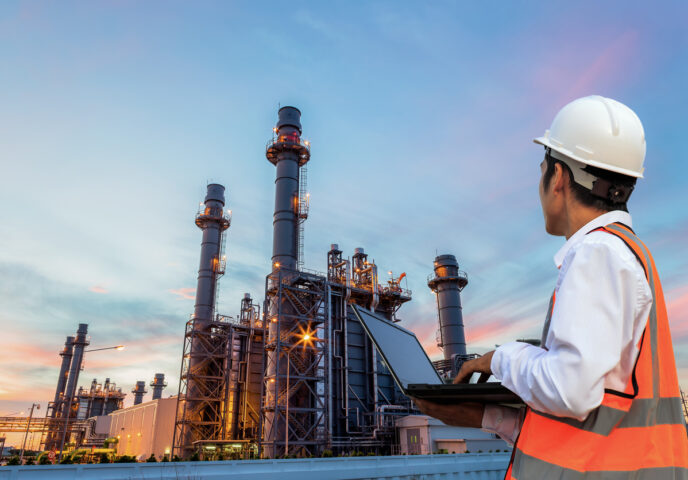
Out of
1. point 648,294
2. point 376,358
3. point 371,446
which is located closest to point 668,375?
point 648,294

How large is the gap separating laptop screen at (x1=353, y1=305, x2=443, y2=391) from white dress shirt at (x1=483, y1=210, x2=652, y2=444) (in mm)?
1100

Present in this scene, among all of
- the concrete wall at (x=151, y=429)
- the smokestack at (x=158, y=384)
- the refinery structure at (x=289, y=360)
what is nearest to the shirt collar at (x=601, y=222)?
the refinery structure at (x=289, y=360)

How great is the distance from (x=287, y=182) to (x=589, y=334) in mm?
35796

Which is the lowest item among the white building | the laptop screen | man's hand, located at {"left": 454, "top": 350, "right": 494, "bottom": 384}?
the white building

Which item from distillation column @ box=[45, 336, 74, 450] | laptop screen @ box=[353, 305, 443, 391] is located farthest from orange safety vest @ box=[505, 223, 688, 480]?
distillation column @ box=[45, 336, 74, 450]

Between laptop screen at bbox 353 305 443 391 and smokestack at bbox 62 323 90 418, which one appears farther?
smokestack at bbox 62 323 90 418

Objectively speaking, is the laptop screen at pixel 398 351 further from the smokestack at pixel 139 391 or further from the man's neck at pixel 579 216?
the smokestack at pixel 139 391

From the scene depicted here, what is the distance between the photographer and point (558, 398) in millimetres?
1208

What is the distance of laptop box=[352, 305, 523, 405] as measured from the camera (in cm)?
174

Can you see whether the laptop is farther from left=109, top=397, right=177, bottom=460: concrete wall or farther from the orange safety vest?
left=109, top=397, right=177, bottom=460: concrete wall

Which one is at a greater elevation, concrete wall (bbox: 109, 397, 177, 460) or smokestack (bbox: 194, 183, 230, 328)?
smokestack (bbox: 194, 183, 230, 328)

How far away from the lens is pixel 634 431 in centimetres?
122

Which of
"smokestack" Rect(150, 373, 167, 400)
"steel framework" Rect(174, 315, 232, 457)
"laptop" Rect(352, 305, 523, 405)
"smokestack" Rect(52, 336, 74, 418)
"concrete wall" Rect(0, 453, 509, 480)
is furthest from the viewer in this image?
"smokestack" Rect(150, 373, 167, 400)

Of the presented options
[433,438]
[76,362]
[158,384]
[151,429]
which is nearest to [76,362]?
[76,362]
